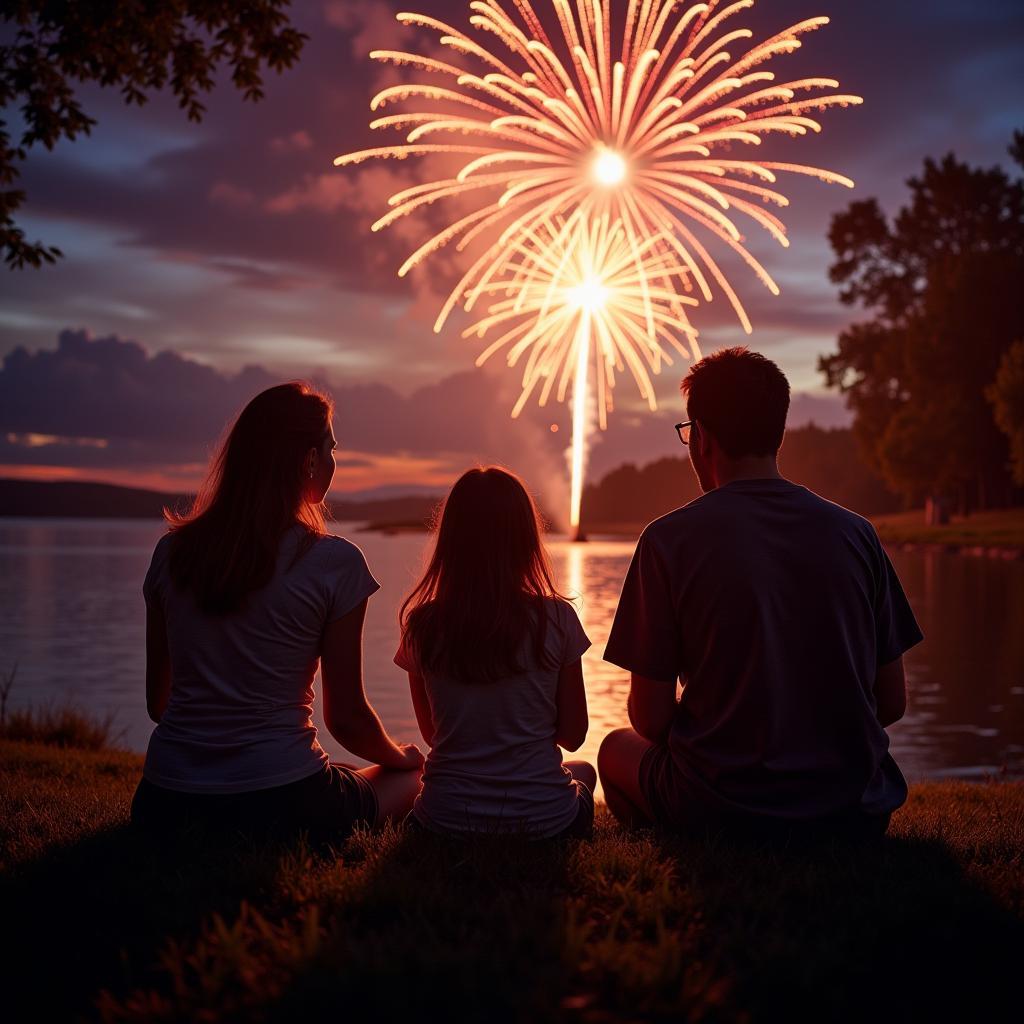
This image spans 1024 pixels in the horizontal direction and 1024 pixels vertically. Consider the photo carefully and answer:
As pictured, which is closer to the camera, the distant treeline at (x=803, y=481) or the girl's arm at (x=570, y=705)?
the girl's arm at (x=570, y=705)

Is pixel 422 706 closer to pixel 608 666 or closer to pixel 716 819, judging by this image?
pixel 716 819

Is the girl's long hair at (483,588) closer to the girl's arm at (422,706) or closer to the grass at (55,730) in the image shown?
the girl's arm at (422,706)

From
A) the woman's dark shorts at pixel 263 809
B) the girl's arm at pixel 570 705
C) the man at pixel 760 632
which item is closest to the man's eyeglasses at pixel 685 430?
the man at pixel 760 632

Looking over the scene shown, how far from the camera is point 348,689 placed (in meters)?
4.46

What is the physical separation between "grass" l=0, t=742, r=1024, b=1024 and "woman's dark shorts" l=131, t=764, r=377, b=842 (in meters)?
0.09

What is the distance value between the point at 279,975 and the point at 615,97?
1219 centimetres

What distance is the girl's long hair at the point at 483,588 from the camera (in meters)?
4.26

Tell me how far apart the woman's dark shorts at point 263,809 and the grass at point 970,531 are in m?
49.0

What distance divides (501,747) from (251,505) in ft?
4.64

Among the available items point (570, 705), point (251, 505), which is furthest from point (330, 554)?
point (570, 705)

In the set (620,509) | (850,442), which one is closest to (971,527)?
(850,442)

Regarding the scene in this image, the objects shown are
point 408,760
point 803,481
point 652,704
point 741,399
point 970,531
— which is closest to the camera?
point 741,399

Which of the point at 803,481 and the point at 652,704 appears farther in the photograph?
the point at 803,481

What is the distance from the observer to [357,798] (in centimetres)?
459
